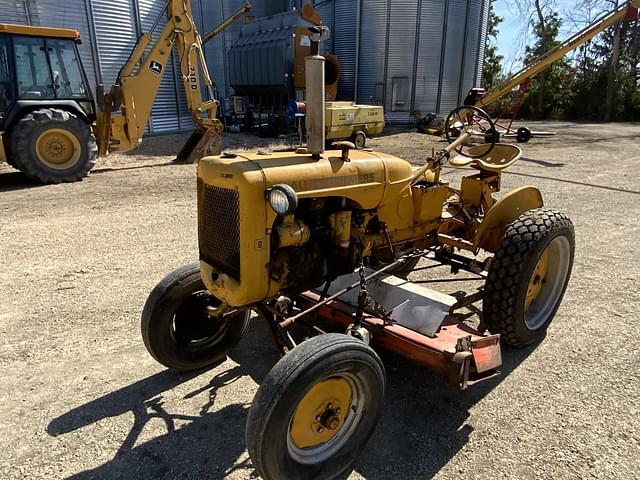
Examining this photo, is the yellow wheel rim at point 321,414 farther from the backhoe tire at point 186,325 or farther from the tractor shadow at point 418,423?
the backhoe tire at point 186,325

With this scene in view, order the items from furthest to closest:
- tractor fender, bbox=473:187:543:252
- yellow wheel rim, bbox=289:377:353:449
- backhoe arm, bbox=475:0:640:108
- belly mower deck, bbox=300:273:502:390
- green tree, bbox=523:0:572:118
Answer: green tree, bbox=523:0:572:118 → backhoe arm, bbox=475:0:640:108 → tractor fender, bbox=473:187:543:252 → belly mower deck, bbox=300:273:502:390 → yellow wheel rim, bbox=289:377:353:449

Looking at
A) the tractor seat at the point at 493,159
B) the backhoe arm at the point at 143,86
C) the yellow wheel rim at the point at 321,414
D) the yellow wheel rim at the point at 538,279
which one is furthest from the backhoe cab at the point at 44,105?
the yellow wheel rim at the point at 538,279

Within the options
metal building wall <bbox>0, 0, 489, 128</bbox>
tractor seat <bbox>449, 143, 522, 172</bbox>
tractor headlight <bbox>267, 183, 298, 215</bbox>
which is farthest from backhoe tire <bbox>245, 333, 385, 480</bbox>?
metal building wall <bbox>0, 0, 489, 128</bbox>

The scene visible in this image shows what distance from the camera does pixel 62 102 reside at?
28.6 ft

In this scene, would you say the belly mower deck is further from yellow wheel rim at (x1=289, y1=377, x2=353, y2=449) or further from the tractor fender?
the tractor fender

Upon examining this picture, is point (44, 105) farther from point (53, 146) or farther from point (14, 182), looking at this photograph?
point (14, 182)

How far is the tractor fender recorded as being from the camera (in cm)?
358

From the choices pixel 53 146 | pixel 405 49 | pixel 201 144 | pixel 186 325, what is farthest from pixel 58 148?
pixel 405 49

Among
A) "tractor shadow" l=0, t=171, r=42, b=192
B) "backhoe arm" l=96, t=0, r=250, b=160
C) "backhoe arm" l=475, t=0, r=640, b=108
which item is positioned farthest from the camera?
"backhoe arm" l=475, t=0, r=640, b=108

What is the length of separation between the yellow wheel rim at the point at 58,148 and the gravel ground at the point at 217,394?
12.4 feet

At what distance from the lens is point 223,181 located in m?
2.40

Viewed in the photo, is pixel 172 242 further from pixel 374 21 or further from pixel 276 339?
pixel 374 21

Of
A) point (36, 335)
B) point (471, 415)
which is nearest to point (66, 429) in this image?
point (36, 335)

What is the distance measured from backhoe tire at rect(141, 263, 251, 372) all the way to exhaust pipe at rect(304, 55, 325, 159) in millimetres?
1092
